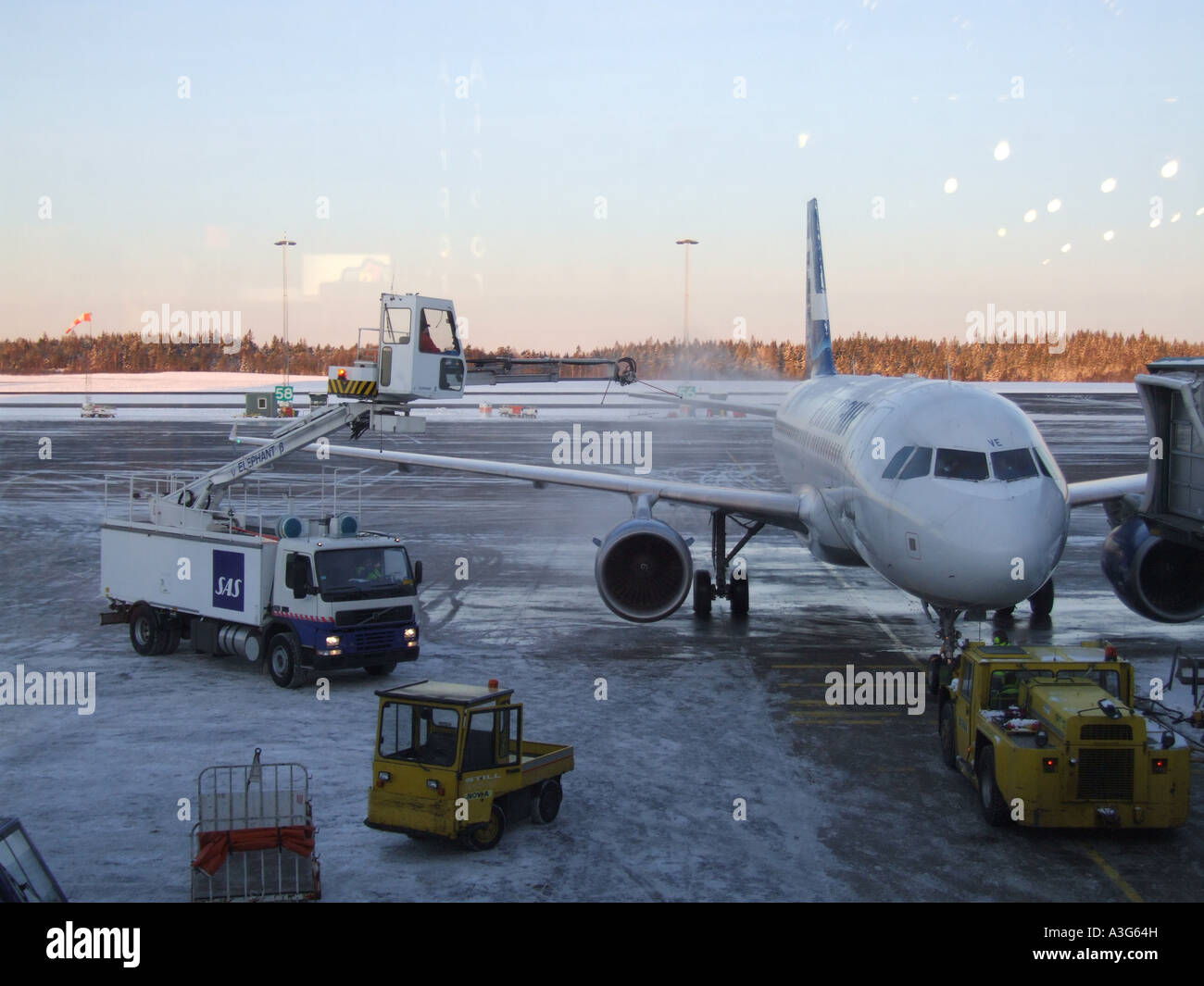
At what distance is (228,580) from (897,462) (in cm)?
1109

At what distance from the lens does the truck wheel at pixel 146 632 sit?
73.9 ft

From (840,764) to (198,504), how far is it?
13.1m

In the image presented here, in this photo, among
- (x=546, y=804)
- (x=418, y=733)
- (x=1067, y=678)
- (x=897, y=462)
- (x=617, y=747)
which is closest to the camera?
(x=418, y=733)

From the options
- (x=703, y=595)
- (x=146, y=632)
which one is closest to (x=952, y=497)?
(x=703, y=595)

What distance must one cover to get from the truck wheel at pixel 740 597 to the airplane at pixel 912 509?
0.09 ft

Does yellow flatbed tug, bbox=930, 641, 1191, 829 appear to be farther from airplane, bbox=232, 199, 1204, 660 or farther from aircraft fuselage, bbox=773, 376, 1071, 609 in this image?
airplane, bbox=232, 199, 1204, 660

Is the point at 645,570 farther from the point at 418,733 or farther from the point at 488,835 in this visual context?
the point at 488,835

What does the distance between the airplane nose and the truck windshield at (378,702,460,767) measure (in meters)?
7.11

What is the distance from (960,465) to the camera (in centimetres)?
1773

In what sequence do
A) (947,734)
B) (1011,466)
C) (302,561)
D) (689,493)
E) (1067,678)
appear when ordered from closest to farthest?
1. (1067,678)
2. (947,734)
3. (1011,466)
4. (302,561)
5. (689,493)

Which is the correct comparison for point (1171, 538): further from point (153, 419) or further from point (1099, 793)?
point (153, 419)

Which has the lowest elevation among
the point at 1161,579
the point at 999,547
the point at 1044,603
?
the point at 1044,603

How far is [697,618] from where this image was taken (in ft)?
85.0
